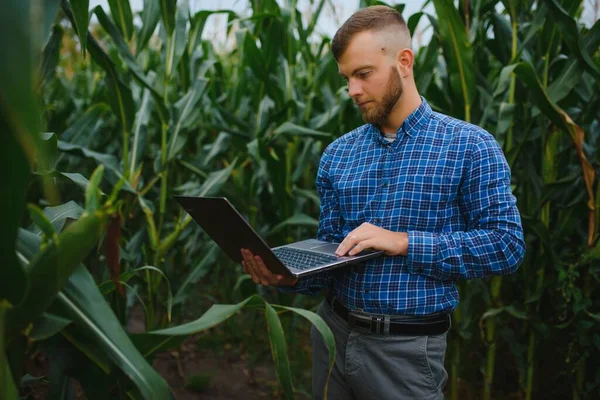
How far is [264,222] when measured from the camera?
282cm

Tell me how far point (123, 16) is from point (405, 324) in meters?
1.44

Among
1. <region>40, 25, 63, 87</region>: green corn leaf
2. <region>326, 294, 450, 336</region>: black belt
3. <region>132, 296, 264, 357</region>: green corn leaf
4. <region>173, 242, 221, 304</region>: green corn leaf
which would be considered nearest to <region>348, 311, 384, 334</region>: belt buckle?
<region>326, 294, 450, 336</region>: black belt

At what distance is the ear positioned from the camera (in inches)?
51.6

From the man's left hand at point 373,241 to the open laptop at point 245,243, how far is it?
21mm

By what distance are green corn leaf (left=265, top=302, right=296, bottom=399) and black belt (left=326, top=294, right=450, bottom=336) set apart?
1.81 feet

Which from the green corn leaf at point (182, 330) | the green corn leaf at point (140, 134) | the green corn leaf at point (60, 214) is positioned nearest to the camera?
the green corn leaf at point (182, 330)

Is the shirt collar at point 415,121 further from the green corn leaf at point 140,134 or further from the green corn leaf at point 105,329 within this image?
the green corn leaf at point 140,134

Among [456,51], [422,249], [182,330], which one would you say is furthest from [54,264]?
[456,51]

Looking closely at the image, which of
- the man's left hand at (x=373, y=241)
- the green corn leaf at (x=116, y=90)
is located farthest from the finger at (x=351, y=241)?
the green corn leaf at (x=116, y=90)

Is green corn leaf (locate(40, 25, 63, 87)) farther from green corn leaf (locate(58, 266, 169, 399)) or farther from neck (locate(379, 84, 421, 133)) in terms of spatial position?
green corn leaf (locate(58, 266, 169, 399))

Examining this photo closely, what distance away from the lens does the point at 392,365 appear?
1294 mm

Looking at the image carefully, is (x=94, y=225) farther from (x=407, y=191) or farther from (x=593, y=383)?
(x=593, y=383)

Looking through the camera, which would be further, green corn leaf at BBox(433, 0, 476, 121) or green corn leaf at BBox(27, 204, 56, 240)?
green corn leaf at BBox(433, 0, 476, 121)

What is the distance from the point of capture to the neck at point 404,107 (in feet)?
4.46
